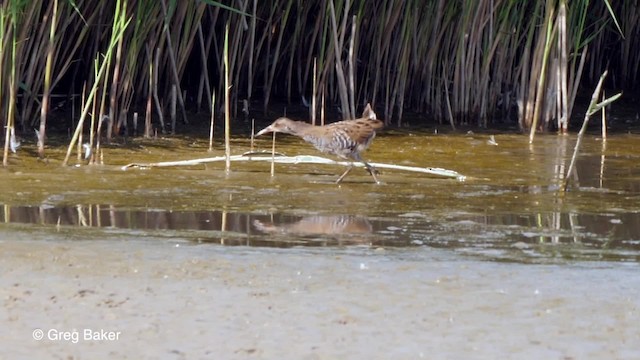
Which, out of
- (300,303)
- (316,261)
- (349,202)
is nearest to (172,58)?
(349,202)

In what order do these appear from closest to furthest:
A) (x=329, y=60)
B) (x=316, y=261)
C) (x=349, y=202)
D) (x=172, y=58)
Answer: (x=316, y=261)
(x=349, y=202)
(x=172, y=58)
(x=329, y=60)

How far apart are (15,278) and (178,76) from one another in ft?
15.9

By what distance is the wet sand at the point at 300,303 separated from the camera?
402 cm

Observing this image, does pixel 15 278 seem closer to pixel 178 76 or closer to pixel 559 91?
pixel 178 76

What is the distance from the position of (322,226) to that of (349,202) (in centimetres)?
74

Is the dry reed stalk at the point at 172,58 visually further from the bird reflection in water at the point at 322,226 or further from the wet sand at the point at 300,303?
the wet sand at the point at 300,303

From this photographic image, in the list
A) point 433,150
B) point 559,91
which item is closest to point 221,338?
point 433,150

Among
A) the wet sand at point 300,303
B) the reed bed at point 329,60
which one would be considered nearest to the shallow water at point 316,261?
the wet sand at point 300,303

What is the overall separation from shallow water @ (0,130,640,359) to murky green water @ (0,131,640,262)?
2 cm

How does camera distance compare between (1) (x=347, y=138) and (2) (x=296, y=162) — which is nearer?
(1) (x=347, y=138)

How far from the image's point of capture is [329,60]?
32.3ft

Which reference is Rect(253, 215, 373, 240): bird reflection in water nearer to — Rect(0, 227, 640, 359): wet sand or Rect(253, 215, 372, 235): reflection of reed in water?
Rect(253, 215, 372, 235): reflection of reed in water

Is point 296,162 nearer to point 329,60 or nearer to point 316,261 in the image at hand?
point 329,60

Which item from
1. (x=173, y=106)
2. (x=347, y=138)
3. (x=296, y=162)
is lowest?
(x=296, y=162)
